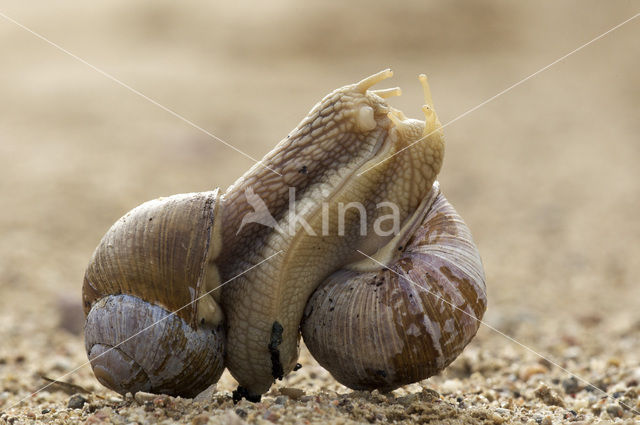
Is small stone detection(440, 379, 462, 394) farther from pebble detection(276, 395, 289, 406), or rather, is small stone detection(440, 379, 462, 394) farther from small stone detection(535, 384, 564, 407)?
pebble detection(276, 395, 289, 406)

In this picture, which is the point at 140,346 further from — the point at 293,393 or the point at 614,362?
the point at 614,362


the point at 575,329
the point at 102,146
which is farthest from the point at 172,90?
the point at 575,329

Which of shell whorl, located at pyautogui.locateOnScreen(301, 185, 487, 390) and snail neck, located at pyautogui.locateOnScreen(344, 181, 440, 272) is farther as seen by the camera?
snail neck, located at pyautogui.locateOnScreen(344, 181, 440, 272)

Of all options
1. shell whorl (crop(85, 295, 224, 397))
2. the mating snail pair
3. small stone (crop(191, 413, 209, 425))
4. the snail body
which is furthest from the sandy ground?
the snail body

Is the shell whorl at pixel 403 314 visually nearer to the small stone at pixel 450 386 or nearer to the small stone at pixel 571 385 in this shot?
the small stone at pixel 450 386

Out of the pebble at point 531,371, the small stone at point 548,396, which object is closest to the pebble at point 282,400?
the small stone at point 548,396

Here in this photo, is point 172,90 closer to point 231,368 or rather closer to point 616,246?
point 616,246

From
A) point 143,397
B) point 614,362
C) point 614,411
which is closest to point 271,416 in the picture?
point 143,397
